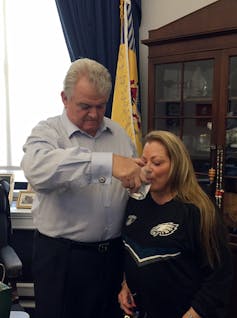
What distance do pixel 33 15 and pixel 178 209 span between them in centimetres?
243

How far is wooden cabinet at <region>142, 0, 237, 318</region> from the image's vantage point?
7.74 ft

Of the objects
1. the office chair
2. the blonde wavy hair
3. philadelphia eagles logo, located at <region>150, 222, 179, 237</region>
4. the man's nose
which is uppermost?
the man's nose

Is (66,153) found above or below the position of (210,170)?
above

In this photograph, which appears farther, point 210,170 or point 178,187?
point 210,170

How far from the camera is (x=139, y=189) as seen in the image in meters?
1.31

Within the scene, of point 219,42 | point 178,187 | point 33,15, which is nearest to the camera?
point 178,187

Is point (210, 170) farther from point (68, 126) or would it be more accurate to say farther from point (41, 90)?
point (41, 90)

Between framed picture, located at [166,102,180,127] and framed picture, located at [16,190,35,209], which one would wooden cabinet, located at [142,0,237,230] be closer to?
framed picture, located at [166,102,180,127]

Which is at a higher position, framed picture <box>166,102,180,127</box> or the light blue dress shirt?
framed picture <box>166,102,180,127</box>

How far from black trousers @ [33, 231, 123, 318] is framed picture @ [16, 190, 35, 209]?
1386mm

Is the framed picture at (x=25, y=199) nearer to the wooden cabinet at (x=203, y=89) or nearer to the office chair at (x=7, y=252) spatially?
the office chair at (x=7, y=252)

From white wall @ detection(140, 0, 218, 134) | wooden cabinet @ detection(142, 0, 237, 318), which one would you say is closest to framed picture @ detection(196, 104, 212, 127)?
wooden cabinet @ detection(142, 0, 237, 318)

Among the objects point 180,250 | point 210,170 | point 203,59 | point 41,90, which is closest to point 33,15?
point 41,90

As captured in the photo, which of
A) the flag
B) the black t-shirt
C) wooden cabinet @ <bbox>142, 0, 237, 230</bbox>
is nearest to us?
the black t-shirt
